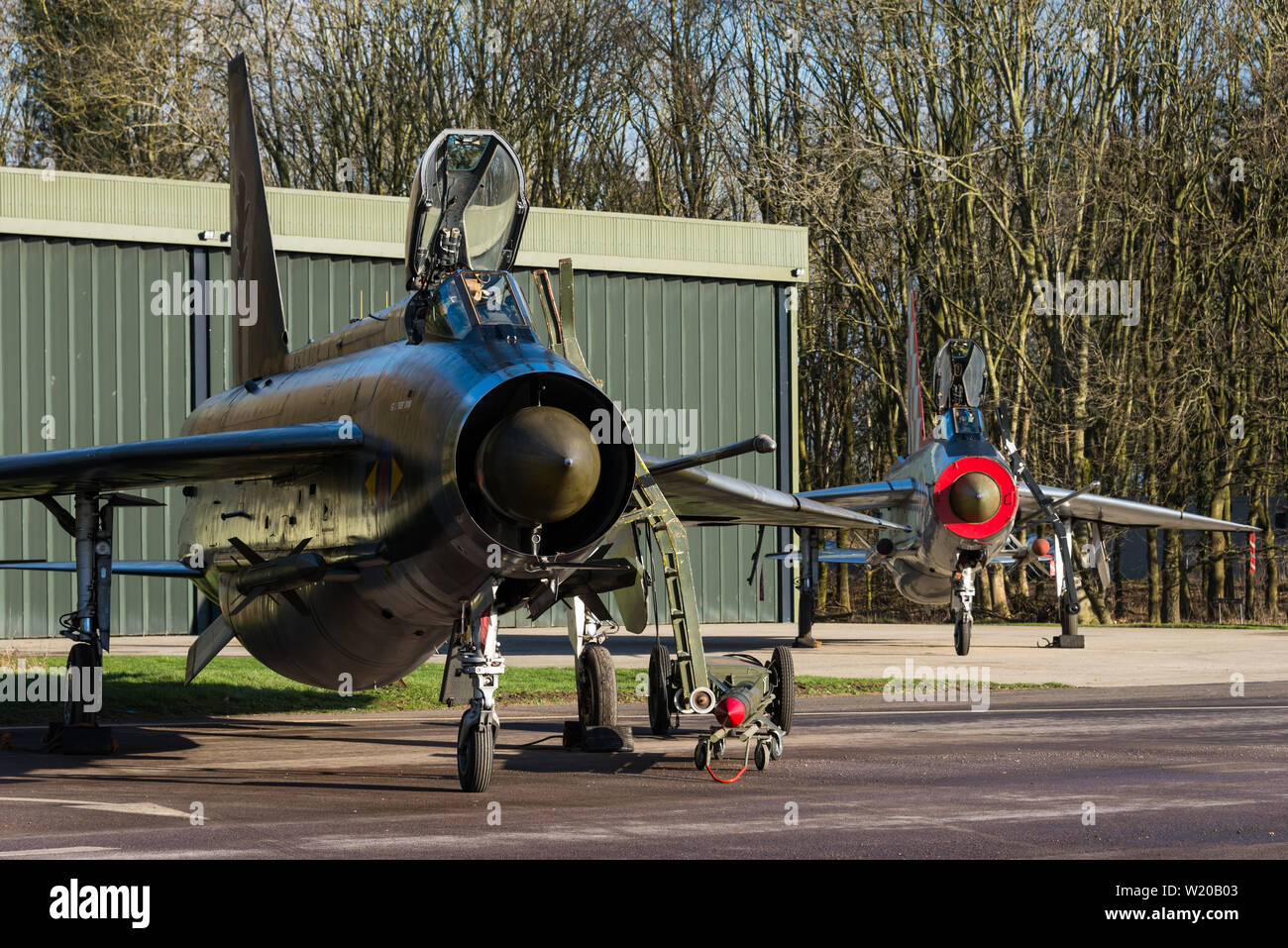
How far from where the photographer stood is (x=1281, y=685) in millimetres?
20953

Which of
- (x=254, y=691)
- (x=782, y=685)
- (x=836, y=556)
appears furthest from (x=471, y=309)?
(x=836, y=556)

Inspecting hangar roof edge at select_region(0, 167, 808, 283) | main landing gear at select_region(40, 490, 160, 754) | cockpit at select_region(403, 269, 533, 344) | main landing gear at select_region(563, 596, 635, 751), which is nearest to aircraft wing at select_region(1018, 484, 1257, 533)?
hangar roof edge at select_region(0, 167, 808, 283)

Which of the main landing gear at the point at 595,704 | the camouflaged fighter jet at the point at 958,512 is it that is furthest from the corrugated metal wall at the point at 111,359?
the main landing gear at the point at 595,704

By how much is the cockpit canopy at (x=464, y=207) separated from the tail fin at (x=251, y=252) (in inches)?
133

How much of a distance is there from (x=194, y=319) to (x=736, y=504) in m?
17.3

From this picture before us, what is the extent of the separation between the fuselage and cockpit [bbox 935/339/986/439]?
1504cm

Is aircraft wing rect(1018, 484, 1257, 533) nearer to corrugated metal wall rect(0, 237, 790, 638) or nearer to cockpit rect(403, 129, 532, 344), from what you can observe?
corrugated metal wall rect(0, 237, 790, 638)

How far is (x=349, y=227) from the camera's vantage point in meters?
31.4

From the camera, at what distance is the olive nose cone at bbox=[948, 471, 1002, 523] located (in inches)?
1011

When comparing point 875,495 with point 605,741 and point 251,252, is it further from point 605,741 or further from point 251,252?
point 605,741

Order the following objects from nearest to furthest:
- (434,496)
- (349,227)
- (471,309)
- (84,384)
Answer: (434,496)
(471,309)
(84,384)
(349,227)

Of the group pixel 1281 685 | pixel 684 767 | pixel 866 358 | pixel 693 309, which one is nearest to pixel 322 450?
pixel 684 767

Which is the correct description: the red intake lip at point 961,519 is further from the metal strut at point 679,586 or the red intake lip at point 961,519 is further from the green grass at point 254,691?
the metal strut at point 679,586
